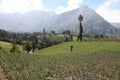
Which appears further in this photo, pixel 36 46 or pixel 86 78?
pixel 36 46

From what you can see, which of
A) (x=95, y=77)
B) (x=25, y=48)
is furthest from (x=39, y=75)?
(x=25, y=48)

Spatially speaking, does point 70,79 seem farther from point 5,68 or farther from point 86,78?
point 5,68

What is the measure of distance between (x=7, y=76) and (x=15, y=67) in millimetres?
4976

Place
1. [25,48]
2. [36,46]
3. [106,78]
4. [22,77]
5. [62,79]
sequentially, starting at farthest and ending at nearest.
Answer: [36,46], [25,48], [106,78], [62,79], [22,77]

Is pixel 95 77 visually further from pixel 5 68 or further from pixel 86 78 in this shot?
pixel 5 68

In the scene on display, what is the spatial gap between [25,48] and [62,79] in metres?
156

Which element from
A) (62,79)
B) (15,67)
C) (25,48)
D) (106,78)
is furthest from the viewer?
(25,48)

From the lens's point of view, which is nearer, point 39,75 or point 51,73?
point 39,75

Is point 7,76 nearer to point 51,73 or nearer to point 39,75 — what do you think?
point 39,75

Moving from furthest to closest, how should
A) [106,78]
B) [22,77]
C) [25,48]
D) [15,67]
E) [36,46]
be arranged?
[36,46]
[25,48]
[15,67]
[106,78]
[22,77]

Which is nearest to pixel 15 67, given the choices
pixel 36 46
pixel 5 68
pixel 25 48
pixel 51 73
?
pixel 5 68

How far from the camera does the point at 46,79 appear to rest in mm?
20219

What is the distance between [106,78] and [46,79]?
516cm

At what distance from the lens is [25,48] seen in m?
175
